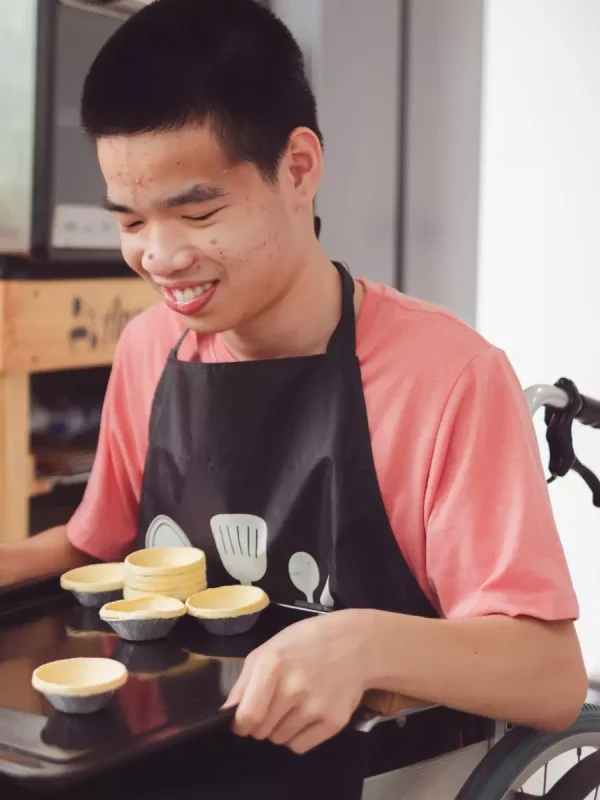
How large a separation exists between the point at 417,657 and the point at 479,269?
37.8 inches

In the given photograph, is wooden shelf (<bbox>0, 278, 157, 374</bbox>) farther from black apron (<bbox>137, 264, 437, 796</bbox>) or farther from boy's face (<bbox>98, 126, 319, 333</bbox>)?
boy's face (<bbox>98, 126, 319, 333</bbox>)

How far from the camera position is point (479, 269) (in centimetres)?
163

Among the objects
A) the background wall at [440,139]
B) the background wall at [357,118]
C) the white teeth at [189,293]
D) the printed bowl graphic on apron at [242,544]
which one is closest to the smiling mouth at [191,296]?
the white teeth at [189,293]

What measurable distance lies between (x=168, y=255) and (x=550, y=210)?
84 centimetres

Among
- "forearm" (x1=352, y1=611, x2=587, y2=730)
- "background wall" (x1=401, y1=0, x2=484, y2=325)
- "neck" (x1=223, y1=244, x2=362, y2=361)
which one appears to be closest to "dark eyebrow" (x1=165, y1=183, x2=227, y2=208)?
"neck" (x1=223, y1=244, x2=362, y2=361)

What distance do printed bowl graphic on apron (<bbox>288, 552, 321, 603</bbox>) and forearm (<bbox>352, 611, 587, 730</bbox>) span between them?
0.17 m

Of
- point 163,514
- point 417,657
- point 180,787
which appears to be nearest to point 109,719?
point 180,787

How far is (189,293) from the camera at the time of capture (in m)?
0.89

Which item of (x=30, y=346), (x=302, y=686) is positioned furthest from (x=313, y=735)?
(x=30, y=346)

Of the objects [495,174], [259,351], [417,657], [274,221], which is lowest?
[417,657]

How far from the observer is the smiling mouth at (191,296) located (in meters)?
0.88

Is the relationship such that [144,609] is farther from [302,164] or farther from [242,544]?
[302,164]

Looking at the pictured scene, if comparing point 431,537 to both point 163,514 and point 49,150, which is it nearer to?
point 163,514

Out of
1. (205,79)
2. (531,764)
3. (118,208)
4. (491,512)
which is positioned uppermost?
(205,79)
